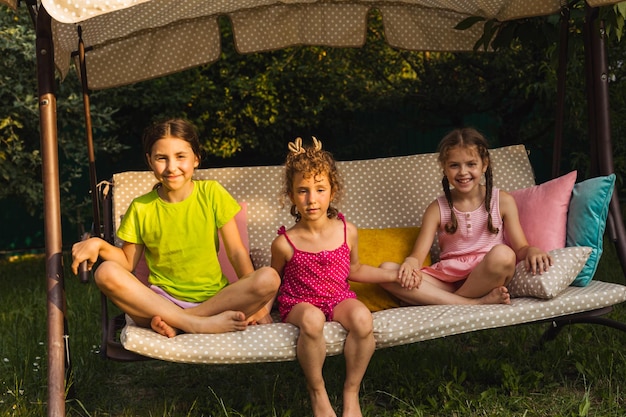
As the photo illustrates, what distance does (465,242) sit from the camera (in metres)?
3.52

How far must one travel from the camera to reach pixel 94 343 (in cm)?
442

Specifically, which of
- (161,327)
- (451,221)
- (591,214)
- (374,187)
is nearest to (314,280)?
(161,327)

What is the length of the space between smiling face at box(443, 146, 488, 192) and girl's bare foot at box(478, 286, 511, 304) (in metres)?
0.52

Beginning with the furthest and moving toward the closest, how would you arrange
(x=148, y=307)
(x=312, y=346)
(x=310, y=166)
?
(x=310, y=166), (x=148, y=307), (x=312, y=346)

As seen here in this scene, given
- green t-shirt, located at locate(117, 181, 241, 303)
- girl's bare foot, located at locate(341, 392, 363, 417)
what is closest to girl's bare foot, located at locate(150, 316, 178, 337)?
green t-shirt, located at locate(117, 181, 241, 303)

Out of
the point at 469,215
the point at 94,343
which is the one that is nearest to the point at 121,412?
the point at 94,343

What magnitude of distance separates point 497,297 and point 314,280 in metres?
0.69

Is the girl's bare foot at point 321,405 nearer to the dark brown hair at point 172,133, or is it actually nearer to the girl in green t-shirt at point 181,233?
the girl in green t-shirt at point 181,233

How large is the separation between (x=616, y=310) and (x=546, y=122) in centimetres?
410

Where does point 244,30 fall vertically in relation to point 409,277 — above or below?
above

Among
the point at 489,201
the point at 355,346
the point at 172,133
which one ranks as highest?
the point at 172,133

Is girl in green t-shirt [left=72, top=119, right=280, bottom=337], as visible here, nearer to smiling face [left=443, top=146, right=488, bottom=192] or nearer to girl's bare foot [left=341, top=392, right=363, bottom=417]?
girl's bare foot [left=341, top=392, right=363, bottom=417]

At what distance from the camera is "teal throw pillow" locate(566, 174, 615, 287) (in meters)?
3.38

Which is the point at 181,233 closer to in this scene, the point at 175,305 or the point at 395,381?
the point at 175,305
